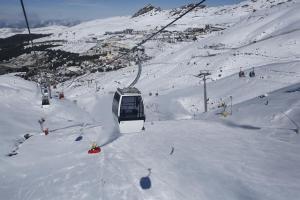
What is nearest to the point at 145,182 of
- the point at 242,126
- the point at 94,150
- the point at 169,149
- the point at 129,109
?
the point at 169,149

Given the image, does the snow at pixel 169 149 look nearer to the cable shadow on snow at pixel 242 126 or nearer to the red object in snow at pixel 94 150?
the cable shadow on snow at pixel 242 126

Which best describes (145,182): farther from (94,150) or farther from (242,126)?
(242,126)

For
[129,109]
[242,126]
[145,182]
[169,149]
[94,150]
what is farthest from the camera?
[242,126]

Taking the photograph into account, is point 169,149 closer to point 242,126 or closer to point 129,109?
point 129,109

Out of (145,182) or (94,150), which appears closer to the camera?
(145,182)

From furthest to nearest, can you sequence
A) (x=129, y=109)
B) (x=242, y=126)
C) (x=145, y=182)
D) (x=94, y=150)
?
(x=242, y=126), (x=129, y=109), (x=94, y=150), (x=145, y=182)

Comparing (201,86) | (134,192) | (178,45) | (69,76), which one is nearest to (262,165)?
(134,192)

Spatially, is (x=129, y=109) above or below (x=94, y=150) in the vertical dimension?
above

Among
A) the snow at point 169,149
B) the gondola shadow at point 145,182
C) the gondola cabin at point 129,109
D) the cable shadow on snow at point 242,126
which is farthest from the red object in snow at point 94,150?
the cable shadow on snow at point 242,126

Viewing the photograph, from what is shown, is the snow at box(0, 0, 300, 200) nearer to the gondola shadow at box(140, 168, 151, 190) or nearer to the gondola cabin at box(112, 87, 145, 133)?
the gondola shadow at box(140, 168, 151, 190)

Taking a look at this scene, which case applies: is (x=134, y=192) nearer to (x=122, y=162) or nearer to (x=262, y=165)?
(x=122, y=162)

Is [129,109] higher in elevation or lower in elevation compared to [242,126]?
higher

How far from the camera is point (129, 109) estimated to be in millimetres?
24500

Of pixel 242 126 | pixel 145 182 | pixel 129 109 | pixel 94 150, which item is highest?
pixel 129 109
